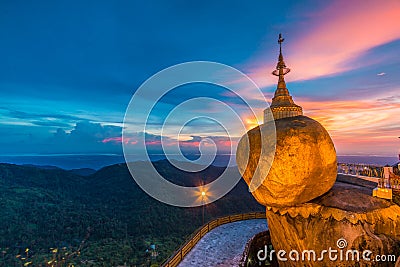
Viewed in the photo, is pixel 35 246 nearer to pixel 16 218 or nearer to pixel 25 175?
pixel 16 218

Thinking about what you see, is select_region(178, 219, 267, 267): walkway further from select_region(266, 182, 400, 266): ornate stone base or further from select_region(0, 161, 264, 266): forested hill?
select_region(0, 161, 264, 266): forested hill

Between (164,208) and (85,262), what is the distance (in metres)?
31.4

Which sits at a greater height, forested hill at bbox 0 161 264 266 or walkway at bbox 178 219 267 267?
walkway at bbox 178 219 267 267

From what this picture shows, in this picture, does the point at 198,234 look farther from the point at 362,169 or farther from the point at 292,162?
the point at 362,169

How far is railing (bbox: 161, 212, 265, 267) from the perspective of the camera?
12.7 meters

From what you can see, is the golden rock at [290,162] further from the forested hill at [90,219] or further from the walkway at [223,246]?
the forested hill at [90,219]

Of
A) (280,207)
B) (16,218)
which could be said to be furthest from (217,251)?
(16,218)

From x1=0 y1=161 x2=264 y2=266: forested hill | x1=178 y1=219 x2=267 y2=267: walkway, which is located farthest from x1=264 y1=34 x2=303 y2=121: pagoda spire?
x1=0 y1=161 x2=264 y2=266: forested hill

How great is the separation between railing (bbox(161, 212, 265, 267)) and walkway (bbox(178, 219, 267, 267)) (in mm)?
266

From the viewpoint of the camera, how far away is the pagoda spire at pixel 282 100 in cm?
1383

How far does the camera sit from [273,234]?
12609 millimetres

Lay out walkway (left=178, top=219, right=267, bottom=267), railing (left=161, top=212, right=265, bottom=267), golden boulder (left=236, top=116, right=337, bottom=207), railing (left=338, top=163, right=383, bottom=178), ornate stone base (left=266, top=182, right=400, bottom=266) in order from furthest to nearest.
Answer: walkway (left=178, top=219, right=267, bottom=267) → railing (left=161, top=212, right=265, bottom=267) → railing (left=338, top=163, right=383, bottom=178) → golden boulder (left=236, top=116, right=337, bottom=207) → ornate stone base (left=266, top=182, right=400, bottom=266)

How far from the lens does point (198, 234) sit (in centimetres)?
1691

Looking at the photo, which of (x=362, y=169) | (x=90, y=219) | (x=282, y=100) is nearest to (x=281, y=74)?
(x=282, y=100)
